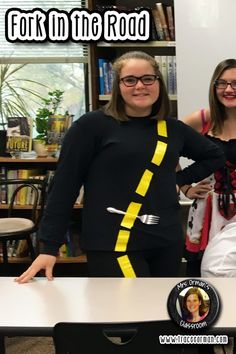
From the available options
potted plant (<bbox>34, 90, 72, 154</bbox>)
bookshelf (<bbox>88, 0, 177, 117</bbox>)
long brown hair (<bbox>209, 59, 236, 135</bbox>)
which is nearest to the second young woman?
long brown hair (<bbox>209, 59, 236, 135</bbox>)

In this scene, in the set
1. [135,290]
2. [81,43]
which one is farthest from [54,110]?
[135,290]

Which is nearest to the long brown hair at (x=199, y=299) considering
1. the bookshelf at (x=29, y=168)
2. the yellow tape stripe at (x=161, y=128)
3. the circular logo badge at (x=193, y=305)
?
the circular logo badge at (x=193, y=305)

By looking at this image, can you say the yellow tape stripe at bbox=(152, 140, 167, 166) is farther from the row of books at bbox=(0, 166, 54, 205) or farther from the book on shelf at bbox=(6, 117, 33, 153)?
the book on shelf at bbox=(6, 117, 33, 153)

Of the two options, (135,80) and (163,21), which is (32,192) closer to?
(163,21)

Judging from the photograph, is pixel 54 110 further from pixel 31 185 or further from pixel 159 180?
pixel 159 180

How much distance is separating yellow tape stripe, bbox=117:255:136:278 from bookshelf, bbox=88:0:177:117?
1.78m

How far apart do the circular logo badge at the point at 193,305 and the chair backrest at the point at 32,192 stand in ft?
6.40

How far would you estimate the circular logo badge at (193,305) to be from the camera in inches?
40.2

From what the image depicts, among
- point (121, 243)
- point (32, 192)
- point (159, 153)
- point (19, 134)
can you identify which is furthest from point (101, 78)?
point (121, 243)

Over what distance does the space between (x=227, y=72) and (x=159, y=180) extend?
72 centimetres

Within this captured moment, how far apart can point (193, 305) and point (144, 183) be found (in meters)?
0.61

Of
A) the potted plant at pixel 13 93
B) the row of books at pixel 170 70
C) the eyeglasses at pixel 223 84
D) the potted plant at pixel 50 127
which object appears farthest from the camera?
the potted plant at pixel 13 93

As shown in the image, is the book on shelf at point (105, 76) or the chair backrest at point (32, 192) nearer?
the chair backrest at point (32, 192)

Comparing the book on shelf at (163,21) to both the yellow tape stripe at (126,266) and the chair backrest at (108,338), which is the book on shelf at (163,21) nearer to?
the yellow tape stripe at (126,266)
